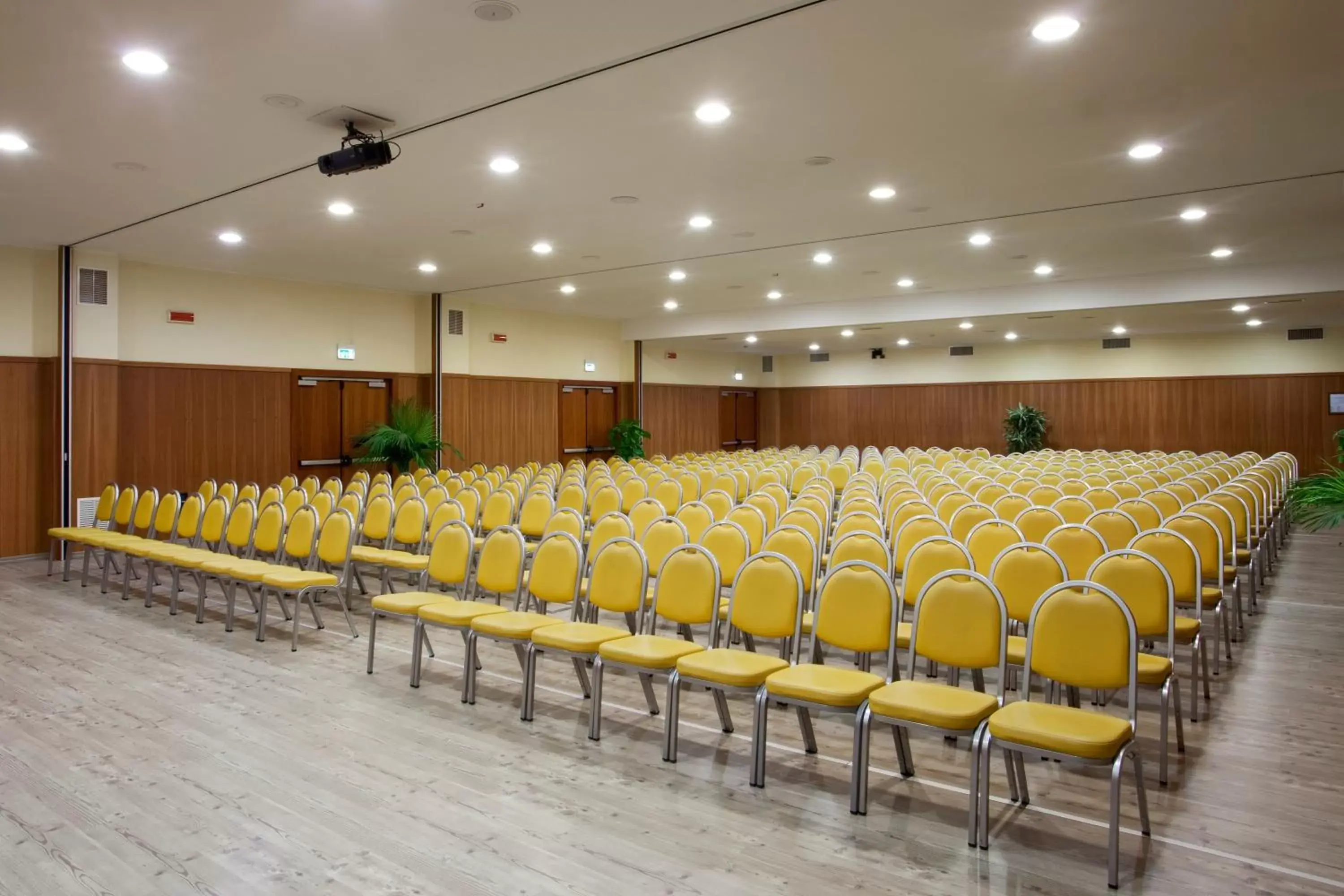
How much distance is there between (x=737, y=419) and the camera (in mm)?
25891

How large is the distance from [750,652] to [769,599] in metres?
0.32

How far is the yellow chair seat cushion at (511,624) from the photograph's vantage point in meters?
5.20

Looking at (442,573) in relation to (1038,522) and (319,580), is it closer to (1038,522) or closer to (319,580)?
(319,580)

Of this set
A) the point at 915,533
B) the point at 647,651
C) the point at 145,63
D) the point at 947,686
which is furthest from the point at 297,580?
the point at 947,686

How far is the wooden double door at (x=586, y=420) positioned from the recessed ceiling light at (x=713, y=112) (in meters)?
12.7

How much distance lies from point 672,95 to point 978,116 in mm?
2249

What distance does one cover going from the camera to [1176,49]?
5.30 m

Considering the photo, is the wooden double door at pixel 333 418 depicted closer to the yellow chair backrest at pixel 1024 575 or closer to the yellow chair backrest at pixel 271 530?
the yellow chair backrest at pixel 271 530

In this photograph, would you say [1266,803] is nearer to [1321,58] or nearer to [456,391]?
[1321,58]

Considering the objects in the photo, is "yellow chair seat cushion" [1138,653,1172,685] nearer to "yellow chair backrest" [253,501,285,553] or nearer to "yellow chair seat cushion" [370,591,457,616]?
"yellow chair seat cushion" [370,591,457,616]

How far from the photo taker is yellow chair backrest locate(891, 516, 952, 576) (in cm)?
627

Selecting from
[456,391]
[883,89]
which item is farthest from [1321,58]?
[456,391]

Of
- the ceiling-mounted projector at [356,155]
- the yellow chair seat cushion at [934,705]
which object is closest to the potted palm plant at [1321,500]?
the yellow chair seat cushion at [934,705]

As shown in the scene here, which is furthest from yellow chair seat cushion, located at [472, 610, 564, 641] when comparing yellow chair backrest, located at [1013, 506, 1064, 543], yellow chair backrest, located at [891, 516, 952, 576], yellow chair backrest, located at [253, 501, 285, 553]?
yellow chair backrest, located at [1013, 506, 1064, 543]
